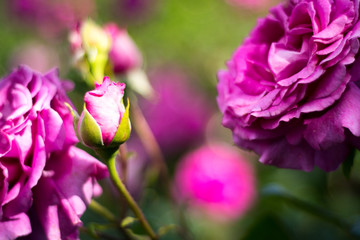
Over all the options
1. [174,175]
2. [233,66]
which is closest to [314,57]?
[233,66]

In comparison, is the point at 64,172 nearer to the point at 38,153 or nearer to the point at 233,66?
the point at 38,153

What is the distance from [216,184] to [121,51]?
49cm

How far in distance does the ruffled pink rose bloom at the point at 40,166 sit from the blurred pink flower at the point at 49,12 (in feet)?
4.56

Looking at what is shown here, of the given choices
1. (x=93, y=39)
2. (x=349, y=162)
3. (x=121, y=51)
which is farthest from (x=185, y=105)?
(x=349, y=162)

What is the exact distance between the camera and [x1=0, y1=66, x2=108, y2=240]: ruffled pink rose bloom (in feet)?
1.64

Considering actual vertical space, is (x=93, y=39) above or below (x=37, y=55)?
above

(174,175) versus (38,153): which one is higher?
(38,153)

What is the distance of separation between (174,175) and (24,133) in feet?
2.55

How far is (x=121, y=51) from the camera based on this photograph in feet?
2.62

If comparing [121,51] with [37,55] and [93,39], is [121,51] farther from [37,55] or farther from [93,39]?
[37,55]

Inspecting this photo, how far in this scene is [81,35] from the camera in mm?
649

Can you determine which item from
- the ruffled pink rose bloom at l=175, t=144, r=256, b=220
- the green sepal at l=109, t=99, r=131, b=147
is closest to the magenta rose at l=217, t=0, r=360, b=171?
the green sepal at l=109, t=99, r=131, b=147

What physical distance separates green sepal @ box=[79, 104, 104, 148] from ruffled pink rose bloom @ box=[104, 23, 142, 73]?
0.32 m

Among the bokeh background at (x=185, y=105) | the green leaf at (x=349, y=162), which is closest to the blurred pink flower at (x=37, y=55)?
the bokeh background at (x=185, y=105)
